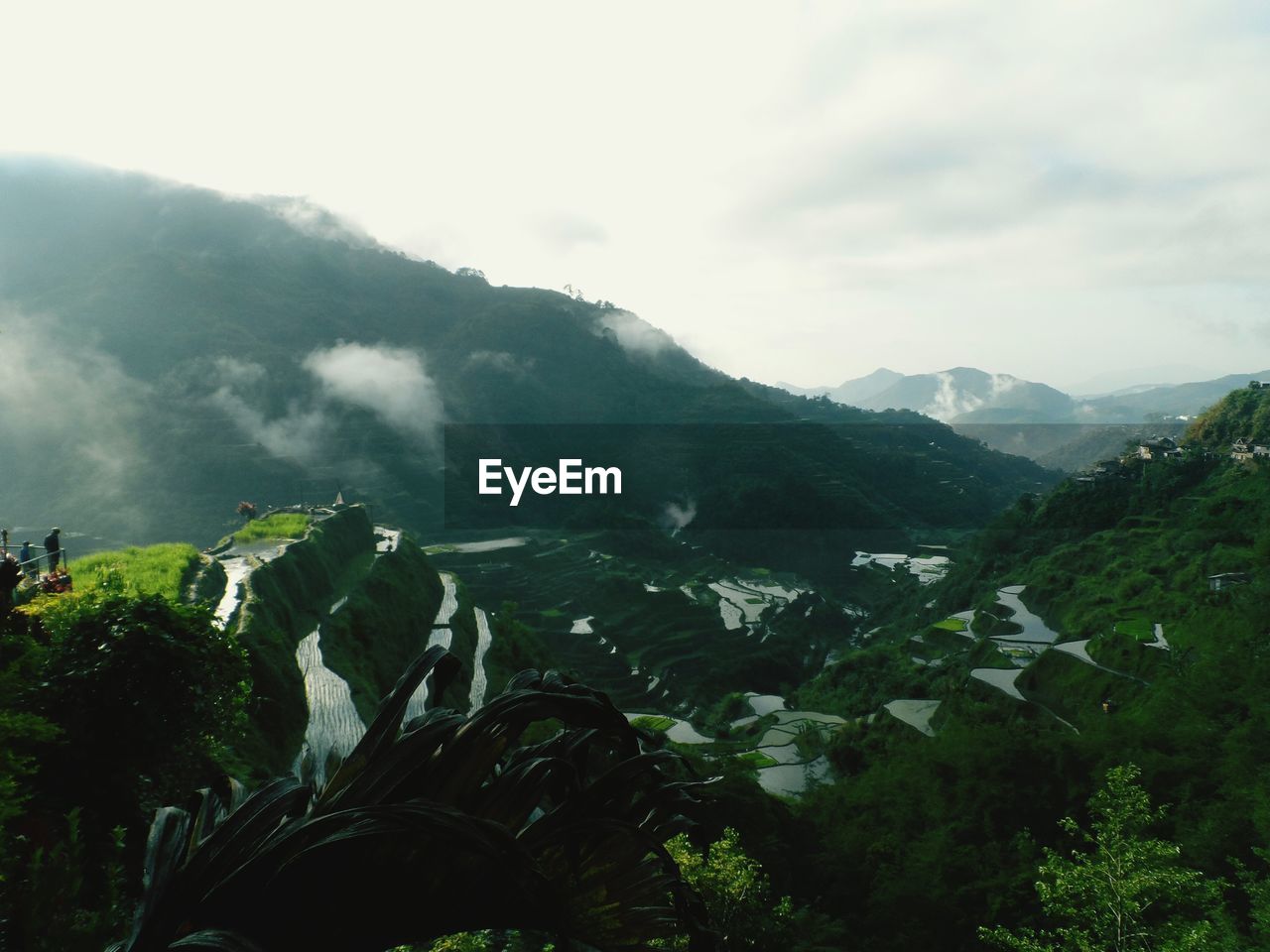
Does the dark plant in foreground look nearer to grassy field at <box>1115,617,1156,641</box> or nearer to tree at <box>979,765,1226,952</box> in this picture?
tree at <box>979,765,1226,952</box>

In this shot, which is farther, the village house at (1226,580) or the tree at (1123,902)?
the village house at (1226,580)

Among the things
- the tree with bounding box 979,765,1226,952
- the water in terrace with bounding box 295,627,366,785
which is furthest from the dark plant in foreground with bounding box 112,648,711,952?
the tree with bounding box 979,765,1226,952

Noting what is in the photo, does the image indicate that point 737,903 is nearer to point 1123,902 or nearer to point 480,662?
point 1123,902

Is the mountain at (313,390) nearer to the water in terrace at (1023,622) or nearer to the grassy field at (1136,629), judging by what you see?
the water in terrace at (1023,622)

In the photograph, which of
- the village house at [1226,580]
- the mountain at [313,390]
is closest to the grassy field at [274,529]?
the village house at [1226,580]

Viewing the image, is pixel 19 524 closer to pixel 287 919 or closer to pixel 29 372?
pixel 29 372

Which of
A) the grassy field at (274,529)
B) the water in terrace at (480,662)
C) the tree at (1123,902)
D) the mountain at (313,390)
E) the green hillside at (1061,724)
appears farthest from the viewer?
the mountain at (313,390)

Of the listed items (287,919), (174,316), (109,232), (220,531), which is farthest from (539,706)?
(109,232)
